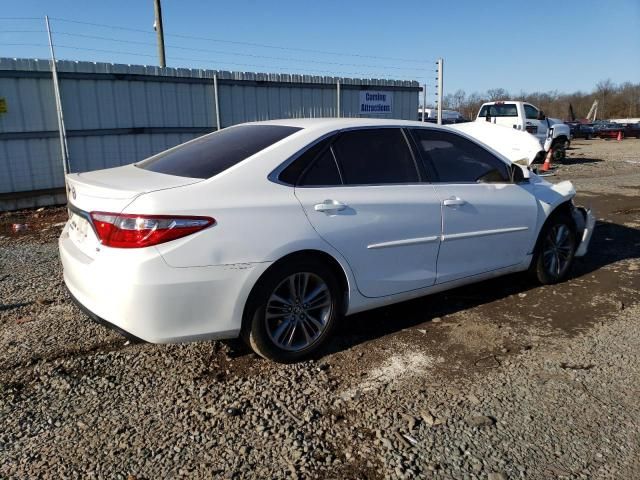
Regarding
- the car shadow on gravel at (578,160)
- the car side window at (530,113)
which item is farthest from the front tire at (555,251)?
the car shadow on gravel at (578,160)

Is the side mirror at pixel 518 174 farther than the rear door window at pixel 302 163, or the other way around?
the side mirror at pixel 518 174

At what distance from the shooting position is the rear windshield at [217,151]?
3.43 m

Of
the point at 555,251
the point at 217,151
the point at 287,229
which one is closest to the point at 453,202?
the point at 287,229

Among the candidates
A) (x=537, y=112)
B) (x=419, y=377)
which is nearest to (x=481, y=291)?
(x=419, y=377)

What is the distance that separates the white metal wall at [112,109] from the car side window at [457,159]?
25.3ft

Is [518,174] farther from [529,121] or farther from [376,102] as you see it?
[529,121]

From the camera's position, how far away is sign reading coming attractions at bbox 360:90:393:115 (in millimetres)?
14250

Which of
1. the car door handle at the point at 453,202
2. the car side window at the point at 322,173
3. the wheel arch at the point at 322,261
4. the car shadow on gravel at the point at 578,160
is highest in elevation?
the car side window at the point at 322,173

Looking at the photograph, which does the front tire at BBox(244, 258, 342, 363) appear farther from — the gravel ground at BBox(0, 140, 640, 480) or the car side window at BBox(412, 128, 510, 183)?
the car side window at BBox(412, 128, 510, 183)

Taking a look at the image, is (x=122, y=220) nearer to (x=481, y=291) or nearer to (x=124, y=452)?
(x=124, y=452)

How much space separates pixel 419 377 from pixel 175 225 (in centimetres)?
176

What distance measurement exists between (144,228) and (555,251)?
4.00 meters

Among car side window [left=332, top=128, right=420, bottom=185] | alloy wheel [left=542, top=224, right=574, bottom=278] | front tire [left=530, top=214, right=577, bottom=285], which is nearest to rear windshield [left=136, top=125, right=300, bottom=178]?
car side window [left=332, top=128, right=420, bottom=185]

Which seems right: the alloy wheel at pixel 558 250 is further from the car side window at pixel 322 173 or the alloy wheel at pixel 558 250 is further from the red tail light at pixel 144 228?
the red tail light at pixel 144 228
